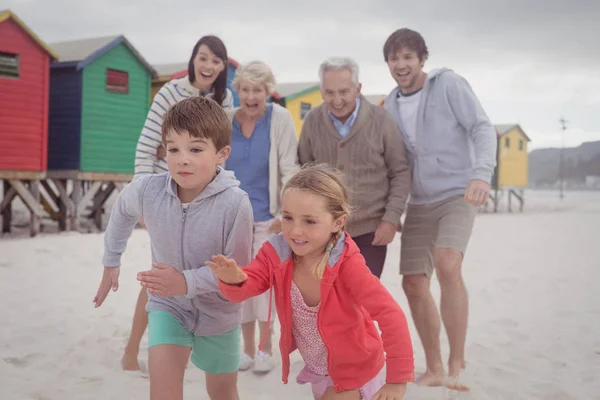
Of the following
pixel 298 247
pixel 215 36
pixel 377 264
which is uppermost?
pixel 215 36

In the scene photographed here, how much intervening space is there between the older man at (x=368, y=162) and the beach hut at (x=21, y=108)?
10073mm

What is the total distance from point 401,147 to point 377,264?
80cm

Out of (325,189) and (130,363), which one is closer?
(325,189)

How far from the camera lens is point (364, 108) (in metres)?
3.96

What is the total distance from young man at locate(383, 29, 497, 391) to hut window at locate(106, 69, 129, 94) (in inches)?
476

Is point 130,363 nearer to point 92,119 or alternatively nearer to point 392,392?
→ point 392,392

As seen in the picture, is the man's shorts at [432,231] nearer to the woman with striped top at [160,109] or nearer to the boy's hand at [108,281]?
the woman with striped top at [160,109]

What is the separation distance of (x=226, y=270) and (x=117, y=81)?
1388 cm

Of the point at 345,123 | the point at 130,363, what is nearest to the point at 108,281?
the point at 130,363

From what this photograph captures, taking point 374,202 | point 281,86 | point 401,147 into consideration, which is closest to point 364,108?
point 401,147

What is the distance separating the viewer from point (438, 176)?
4.12 meters

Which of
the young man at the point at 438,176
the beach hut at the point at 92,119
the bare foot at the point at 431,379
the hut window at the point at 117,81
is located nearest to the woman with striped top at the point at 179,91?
the young man at the point at 438,176

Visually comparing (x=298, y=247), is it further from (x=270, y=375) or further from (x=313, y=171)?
(x=270, y=375)

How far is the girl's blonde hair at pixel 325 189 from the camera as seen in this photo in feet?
8.13
